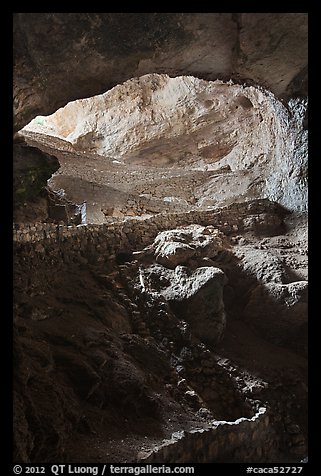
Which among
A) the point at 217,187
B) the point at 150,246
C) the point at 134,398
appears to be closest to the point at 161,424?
the point at 134,398

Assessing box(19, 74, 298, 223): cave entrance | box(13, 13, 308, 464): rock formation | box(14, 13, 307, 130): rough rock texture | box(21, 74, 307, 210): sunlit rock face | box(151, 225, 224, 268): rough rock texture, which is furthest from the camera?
box(19, 74, 298, 223): cave entrance

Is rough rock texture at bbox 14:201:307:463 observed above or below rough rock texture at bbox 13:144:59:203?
below

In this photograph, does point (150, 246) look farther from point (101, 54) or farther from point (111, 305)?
point (101, 54)

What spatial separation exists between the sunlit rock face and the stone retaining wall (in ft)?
18.6

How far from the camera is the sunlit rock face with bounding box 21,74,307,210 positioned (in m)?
11.8

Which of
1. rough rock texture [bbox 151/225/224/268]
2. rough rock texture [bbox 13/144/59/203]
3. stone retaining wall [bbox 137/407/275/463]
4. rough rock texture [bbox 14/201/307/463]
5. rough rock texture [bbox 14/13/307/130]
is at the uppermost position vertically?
rough rock texture [bbox 14/13/307/130]

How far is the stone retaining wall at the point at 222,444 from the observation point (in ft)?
18.6

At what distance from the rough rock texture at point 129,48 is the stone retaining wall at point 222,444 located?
4.99m

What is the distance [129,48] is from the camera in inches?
299

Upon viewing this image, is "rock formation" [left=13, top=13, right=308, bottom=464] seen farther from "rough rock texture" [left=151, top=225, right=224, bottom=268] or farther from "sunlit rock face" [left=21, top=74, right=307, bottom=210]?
"sunlit rock face" [left=21, top=74, right=307, bottom=210]

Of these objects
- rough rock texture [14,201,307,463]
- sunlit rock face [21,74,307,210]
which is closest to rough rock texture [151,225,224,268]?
rough rock texture [14,201,307,463]

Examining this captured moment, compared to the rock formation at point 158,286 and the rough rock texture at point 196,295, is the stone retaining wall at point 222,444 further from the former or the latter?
the rough rock texture at point 196,295

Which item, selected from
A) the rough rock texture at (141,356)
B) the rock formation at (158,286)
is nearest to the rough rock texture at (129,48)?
the rock formation at (158,286)

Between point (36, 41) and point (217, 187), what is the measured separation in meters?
7.85
